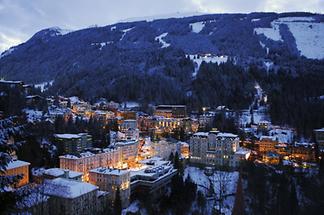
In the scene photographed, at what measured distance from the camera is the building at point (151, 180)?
22562mm

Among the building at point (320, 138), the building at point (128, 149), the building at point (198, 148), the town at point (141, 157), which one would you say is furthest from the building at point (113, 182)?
the building at point (320, 138)

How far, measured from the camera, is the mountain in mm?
61600

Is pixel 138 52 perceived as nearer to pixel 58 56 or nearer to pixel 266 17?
pixel 58 56

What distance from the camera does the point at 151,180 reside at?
22922mm

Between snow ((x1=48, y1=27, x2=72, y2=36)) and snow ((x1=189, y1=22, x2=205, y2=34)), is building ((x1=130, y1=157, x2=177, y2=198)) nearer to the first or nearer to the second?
snow ((x1=189, y1=22, x2=205, y2=34))

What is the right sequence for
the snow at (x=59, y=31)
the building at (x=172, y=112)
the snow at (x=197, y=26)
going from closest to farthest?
the building at (x=172, y=112)
the snow at (x=197, y=26)
the snow at (x=59, y=31)

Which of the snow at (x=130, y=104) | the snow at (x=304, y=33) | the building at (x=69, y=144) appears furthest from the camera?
the snow at (x=304, y=33)

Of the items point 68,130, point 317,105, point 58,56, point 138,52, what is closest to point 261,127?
point 317,105

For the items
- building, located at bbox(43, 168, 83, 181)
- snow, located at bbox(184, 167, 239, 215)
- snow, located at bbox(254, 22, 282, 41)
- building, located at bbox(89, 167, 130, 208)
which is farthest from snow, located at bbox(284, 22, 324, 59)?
building, located at bbox(43, 168, 83, 181)

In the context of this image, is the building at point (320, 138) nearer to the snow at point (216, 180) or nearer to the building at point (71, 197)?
the snow at point (216, 180)

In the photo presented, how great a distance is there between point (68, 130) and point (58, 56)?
66.5 m

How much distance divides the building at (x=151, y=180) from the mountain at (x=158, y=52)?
31237 millimetres

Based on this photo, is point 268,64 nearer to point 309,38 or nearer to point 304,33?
point 309,38

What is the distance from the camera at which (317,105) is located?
147 feet
